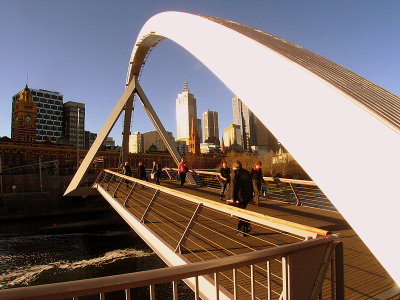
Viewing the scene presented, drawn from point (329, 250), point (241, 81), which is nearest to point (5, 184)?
point (241, 81)

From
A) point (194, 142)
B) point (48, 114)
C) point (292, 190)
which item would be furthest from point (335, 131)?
point (48, 114)

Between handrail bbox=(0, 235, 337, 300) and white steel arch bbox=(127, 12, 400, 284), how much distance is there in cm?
100

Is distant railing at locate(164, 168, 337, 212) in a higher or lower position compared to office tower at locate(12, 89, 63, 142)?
lower

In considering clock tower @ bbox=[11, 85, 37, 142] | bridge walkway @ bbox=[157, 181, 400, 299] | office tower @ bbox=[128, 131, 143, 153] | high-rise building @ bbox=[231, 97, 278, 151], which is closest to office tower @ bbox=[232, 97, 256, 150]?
high-rise building @ bbox=[231, 97, 278, 151]

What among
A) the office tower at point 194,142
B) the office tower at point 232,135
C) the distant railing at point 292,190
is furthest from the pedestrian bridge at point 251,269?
the office tower at point 232,135

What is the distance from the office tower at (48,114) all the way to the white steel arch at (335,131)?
103503 millimetres

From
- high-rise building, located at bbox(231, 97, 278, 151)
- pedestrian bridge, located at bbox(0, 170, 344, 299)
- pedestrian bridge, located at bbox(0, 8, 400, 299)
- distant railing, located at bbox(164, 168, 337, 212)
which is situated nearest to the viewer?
pedestrian bridge, located at bbox(0, 170, 344, 299)

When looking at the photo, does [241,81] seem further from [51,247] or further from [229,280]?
[51,247]

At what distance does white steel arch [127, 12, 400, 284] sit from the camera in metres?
2.26

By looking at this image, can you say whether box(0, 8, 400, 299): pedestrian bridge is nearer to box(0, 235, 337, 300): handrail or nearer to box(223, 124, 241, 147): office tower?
box(0, 235, 337, 300): handrail

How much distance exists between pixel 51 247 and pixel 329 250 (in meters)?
17.3

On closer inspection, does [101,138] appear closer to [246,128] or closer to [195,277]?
[195,277]

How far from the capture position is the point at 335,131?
272cm

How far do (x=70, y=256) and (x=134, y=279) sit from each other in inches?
612
